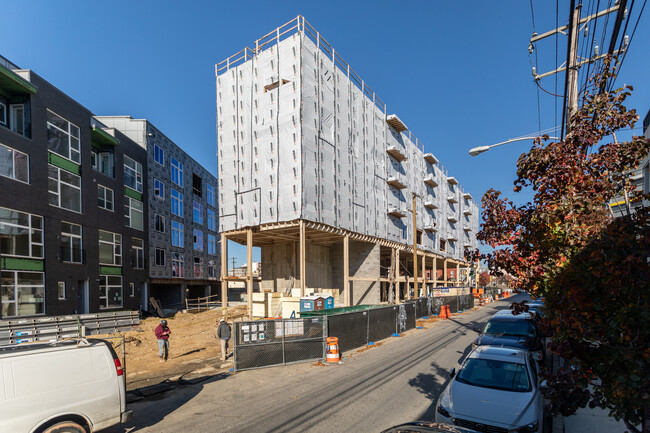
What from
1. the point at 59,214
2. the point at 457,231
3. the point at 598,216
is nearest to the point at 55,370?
the point at 598,216

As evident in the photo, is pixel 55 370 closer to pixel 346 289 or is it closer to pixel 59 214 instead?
pixel 59 214

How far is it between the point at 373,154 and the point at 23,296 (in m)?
30.8

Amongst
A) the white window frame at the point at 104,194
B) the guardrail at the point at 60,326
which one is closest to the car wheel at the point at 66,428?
the guardrail at the point at 60,326

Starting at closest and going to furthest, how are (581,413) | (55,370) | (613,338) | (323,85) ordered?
(613,338) → (55,370) → (581,413) → (323,85)

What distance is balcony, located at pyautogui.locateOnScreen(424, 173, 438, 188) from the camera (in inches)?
2091

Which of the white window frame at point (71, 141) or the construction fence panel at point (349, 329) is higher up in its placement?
the white window frame at point (71, 141)

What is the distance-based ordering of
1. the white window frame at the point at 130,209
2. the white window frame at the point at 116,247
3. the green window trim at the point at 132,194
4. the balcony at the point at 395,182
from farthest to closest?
1. the balcony at the point at 395,182
2. the green window trim at the point at 132,194
3. the white window frame at the point at 130,209
4. the white window frame at the point at 116,247

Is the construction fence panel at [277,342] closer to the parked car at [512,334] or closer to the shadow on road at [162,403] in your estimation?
the shadow on road at [162,403]

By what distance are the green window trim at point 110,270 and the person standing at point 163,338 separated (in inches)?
637

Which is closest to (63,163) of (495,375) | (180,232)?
(180,232)

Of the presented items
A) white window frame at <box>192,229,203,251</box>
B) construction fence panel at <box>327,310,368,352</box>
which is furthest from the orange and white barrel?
white window frame at <box>192,229,203,251</box>

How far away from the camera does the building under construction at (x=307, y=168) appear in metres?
28.5

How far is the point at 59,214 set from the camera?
80.2 ft

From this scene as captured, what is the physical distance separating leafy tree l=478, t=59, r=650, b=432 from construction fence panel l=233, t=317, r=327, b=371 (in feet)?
30.9
